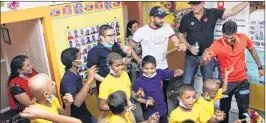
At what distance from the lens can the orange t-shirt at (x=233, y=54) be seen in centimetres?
360

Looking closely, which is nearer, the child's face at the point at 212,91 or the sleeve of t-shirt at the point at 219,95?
the child's face at the point at 212,91

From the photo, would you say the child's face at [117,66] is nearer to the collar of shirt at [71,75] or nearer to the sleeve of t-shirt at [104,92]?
the sleeve of t-shirt at [104,92]

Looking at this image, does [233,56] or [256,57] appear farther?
[256,57]

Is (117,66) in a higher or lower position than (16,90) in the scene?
higher

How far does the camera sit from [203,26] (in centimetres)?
408

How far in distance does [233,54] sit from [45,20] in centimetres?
236

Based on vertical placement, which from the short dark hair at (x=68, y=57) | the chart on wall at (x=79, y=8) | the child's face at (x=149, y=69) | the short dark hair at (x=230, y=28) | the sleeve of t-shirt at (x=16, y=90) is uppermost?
the chart on wall at (x=79, y=8)

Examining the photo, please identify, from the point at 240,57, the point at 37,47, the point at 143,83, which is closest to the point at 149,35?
the point at 143,83

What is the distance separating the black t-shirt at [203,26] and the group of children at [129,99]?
662 mm

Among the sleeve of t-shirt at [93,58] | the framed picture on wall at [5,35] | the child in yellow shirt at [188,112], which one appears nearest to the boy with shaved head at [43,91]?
the sleeve of t-shirt at [93,58]

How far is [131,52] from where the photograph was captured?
3939 millimetres

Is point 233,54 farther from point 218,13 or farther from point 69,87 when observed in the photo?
point 69,87

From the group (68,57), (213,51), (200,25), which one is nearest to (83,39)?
(68,57)

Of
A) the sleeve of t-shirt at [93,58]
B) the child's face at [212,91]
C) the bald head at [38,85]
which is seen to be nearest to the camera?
the bald head at [38,85]
